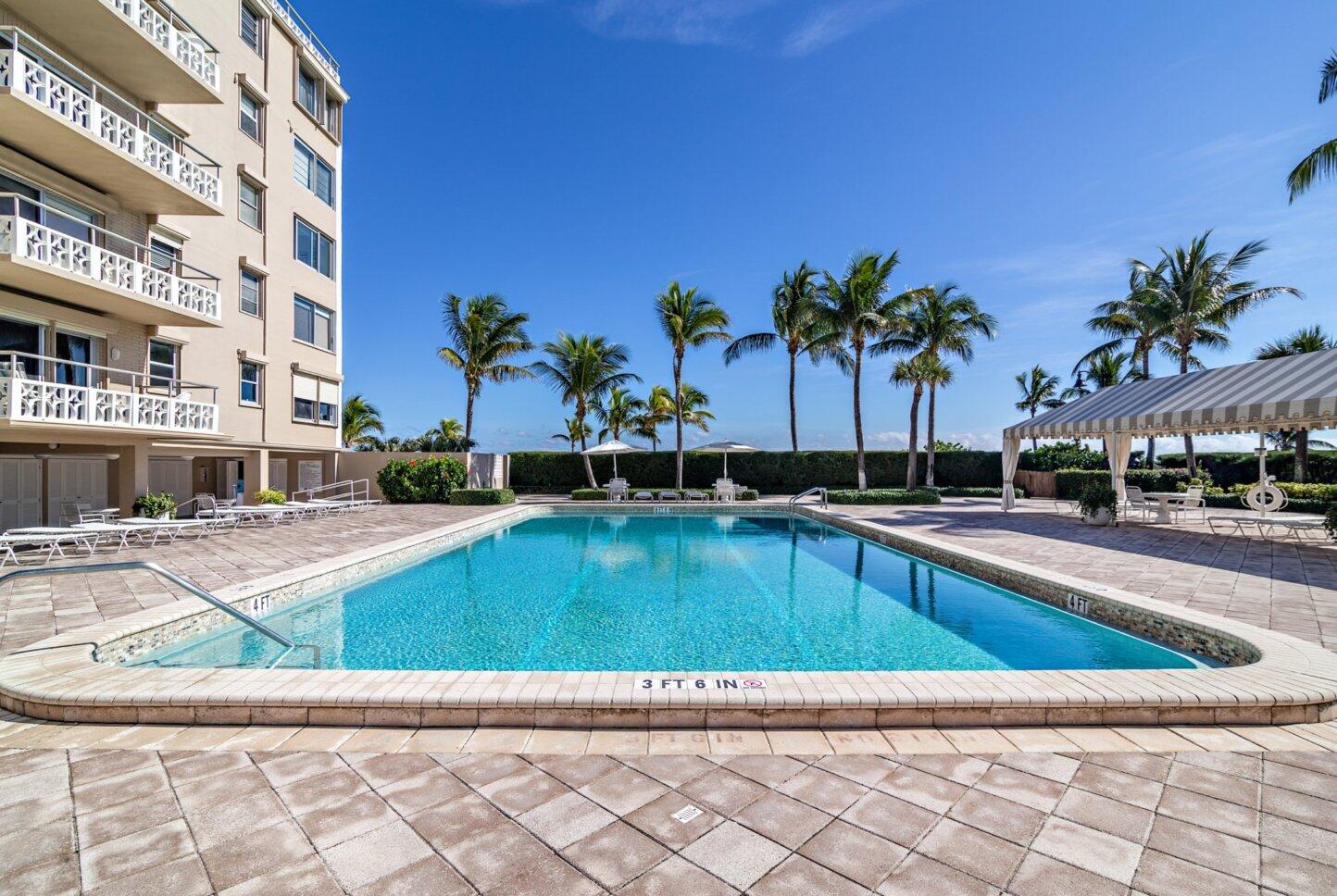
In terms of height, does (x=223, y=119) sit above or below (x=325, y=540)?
above

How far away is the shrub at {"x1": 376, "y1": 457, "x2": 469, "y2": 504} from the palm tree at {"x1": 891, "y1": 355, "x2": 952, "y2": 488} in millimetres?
18210

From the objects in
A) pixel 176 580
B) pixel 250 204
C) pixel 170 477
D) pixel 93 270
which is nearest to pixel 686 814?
pixel 176 580

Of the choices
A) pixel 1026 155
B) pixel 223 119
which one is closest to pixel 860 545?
pixel 1026 155

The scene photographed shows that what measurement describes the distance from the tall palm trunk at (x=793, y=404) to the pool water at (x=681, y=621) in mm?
16050

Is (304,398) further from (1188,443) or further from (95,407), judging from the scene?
(1188,443)

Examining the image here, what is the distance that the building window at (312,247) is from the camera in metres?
18.7

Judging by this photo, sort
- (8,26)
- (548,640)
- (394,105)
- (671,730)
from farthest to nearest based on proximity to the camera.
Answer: (394,105) < (8,26) < (548,640) < (671,730)

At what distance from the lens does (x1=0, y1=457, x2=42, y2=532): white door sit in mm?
12594

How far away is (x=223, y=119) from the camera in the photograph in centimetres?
1545

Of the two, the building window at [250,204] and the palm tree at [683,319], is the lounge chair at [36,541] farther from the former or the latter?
the palm tree at [683,319]

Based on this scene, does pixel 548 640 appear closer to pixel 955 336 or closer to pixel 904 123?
pixel 904 123

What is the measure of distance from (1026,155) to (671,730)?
53.8ft

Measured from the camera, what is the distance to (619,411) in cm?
3775

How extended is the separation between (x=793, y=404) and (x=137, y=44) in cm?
2384
